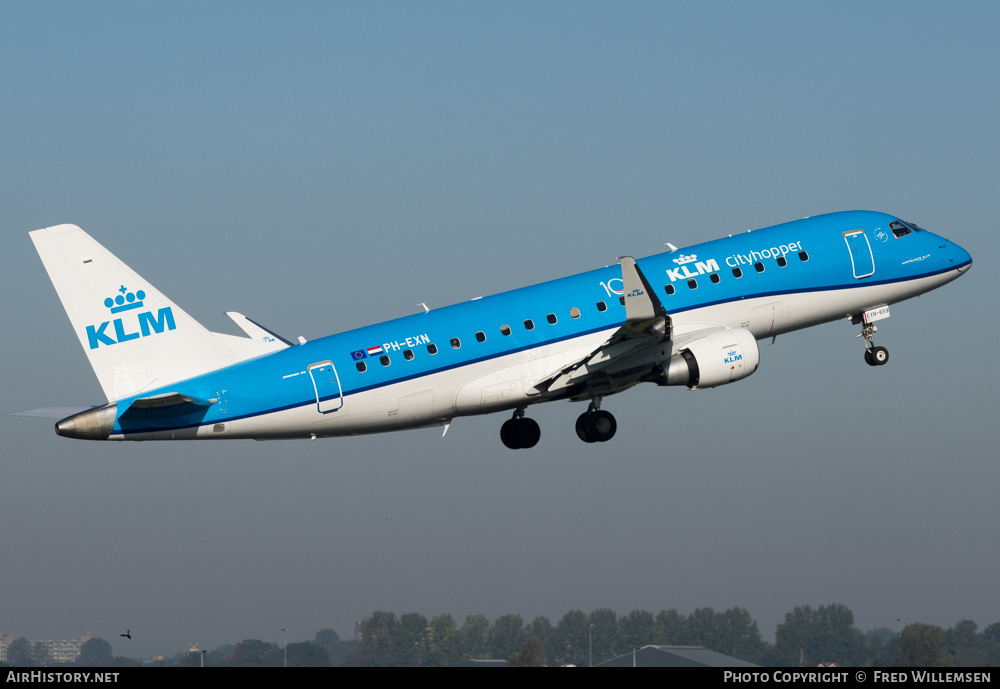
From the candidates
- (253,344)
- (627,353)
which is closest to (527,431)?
(627,353)

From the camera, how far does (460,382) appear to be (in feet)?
137

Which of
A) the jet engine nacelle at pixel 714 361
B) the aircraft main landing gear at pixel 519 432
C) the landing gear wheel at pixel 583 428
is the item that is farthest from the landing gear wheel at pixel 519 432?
the jet engine nacelle at pixel 714 361

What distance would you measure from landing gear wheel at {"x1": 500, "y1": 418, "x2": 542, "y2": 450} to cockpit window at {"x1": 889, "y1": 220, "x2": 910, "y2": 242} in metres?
15.7

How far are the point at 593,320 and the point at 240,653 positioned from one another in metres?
21.4

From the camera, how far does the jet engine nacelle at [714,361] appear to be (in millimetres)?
42094

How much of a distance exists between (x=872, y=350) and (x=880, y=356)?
0.46 m

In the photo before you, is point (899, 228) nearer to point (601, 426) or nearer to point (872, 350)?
point (872, 350)

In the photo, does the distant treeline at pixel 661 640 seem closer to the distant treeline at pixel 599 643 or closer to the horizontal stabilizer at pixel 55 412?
the distant treeline at pixel 599 643

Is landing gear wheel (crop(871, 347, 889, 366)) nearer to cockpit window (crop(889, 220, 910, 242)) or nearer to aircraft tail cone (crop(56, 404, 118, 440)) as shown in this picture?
cockpit window (crop(889, 220, 910, 242))

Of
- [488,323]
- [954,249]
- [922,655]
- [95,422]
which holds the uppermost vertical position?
[954,249]

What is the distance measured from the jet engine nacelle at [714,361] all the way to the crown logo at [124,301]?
17.4m

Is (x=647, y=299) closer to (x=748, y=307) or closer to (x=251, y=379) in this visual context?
(x=748, y=307)
